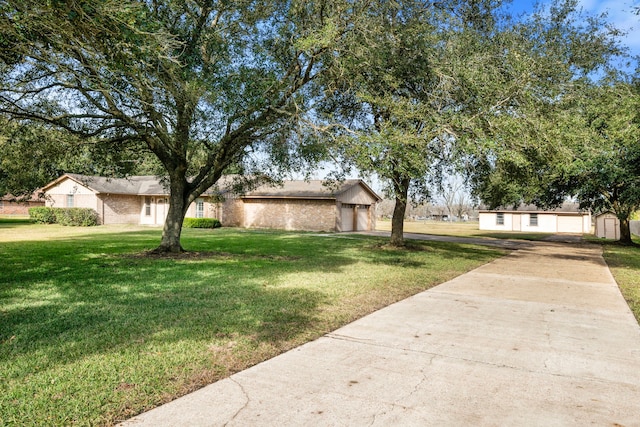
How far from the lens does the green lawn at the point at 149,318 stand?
11.4 ft

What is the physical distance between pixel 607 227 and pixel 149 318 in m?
39.6

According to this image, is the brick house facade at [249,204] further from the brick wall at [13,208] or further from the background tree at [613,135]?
the brick wall at [13,208]

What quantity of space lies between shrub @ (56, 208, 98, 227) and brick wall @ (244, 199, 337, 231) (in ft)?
34.3

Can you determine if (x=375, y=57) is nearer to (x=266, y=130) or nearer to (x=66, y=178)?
(x=266, y=130)

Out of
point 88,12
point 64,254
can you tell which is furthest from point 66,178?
point 88,12

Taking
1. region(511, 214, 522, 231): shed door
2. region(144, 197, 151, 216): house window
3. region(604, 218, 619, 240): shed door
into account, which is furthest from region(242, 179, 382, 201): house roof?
region(604, 218, 619, 240): shed door

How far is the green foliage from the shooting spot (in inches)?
1143

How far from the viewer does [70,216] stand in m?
29.1

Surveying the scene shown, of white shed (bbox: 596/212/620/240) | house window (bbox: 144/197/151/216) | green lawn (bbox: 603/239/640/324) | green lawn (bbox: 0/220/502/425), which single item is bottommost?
green lawn (bbox: 603/239/640/324)

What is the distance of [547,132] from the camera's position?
10.9 m

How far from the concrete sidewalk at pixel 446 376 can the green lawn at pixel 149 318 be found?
1.30 ft

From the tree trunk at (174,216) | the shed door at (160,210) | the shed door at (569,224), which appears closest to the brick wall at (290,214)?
the shed door at (160,210)

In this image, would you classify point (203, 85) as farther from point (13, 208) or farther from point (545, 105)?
point (13, 208)

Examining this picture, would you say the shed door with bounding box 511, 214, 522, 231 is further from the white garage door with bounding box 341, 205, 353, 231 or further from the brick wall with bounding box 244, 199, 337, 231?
the brick wall with bounding box 244, 199, 337, 231
